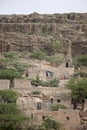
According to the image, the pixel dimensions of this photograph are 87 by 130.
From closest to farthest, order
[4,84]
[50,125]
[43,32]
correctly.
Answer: [50,125], [4,84], [43,32]

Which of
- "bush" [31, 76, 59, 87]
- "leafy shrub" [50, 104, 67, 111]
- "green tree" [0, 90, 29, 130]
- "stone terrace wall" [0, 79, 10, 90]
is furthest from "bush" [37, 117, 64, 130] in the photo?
"bush" [31, 76, 59, 87]

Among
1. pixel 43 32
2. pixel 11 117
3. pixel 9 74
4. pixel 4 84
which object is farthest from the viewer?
pixel 43 32

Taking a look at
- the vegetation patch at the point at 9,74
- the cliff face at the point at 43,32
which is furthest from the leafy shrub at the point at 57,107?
the cliff face at the point at 43,32

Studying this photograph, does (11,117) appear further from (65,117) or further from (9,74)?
(9,74)

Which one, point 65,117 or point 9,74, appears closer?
point 65,117

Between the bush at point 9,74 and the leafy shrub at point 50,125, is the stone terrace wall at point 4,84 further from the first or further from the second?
the leafy shrub at point 50,125

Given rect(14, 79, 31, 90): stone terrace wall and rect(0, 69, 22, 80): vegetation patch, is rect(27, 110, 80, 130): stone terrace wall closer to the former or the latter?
rect(14, 79, 31, 90): stone terrace wall

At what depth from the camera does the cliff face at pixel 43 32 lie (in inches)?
2542

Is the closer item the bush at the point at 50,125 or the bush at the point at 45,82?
the bush at the point at 50,125

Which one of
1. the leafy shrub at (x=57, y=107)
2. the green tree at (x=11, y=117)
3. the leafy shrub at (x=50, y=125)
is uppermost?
the green tree at (x=11, y=117)

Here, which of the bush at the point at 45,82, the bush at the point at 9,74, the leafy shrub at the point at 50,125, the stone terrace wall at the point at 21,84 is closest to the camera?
the leafy shrub at the point at 50,125

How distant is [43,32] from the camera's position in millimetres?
71875

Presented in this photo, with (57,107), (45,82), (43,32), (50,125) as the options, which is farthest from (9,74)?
(43,32)

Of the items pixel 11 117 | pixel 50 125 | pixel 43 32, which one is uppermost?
pixel 11 117
